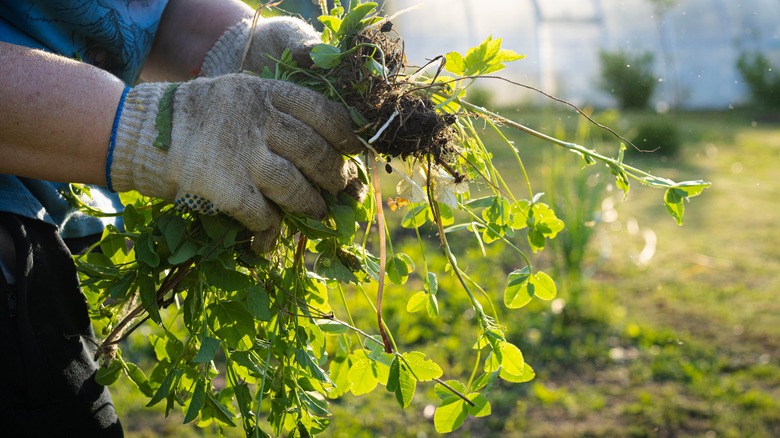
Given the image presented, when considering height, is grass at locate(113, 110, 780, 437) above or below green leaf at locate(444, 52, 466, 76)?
below

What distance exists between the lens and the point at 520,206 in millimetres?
1605

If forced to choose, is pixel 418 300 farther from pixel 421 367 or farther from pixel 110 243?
pixel 110 243

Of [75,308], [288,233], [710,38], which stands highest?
[288,233]

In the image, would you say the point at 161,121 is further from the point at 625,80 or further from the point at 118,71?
the point at 625,80

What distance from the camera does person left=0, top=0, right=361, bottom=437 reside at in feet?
4.34

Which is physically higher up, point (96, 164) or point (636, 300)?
point (96, 164)

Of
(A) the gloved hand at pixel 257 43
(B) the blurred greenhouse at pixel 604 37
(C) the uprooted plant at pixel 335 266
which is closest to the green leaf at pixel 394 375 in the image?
(C) the uprooted plant at pixel 335 266

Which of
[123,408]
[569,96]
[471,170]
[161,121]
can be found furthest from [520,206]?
[569,96]

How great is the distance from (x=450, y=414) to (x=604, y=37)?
10.7 m

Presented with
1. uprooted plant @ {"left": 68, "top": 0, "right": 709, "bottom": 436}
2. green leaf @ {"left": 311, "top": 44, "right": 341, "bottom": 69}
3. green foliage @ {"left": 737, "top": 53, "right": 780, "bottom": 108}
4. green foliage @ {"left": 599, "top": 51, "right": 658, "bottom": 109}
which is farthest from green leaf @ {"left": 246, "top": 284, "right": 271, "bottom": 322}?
green foliage @ {"left": 737, "top": 53, "right": 780, "bottom": 108}

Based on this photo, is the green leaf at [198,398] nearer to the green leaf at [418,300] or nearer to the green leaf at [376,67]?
the green leaf at [418,300]

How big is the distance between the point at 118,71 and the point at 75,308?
22.5 inches

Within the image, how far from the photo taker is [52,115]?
1309 millimetres

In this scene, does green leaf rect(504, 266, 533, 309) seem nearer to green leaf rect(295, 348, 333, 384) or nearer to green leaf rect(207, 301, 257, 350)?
green leaf rect(295, 348, 333, 384)
